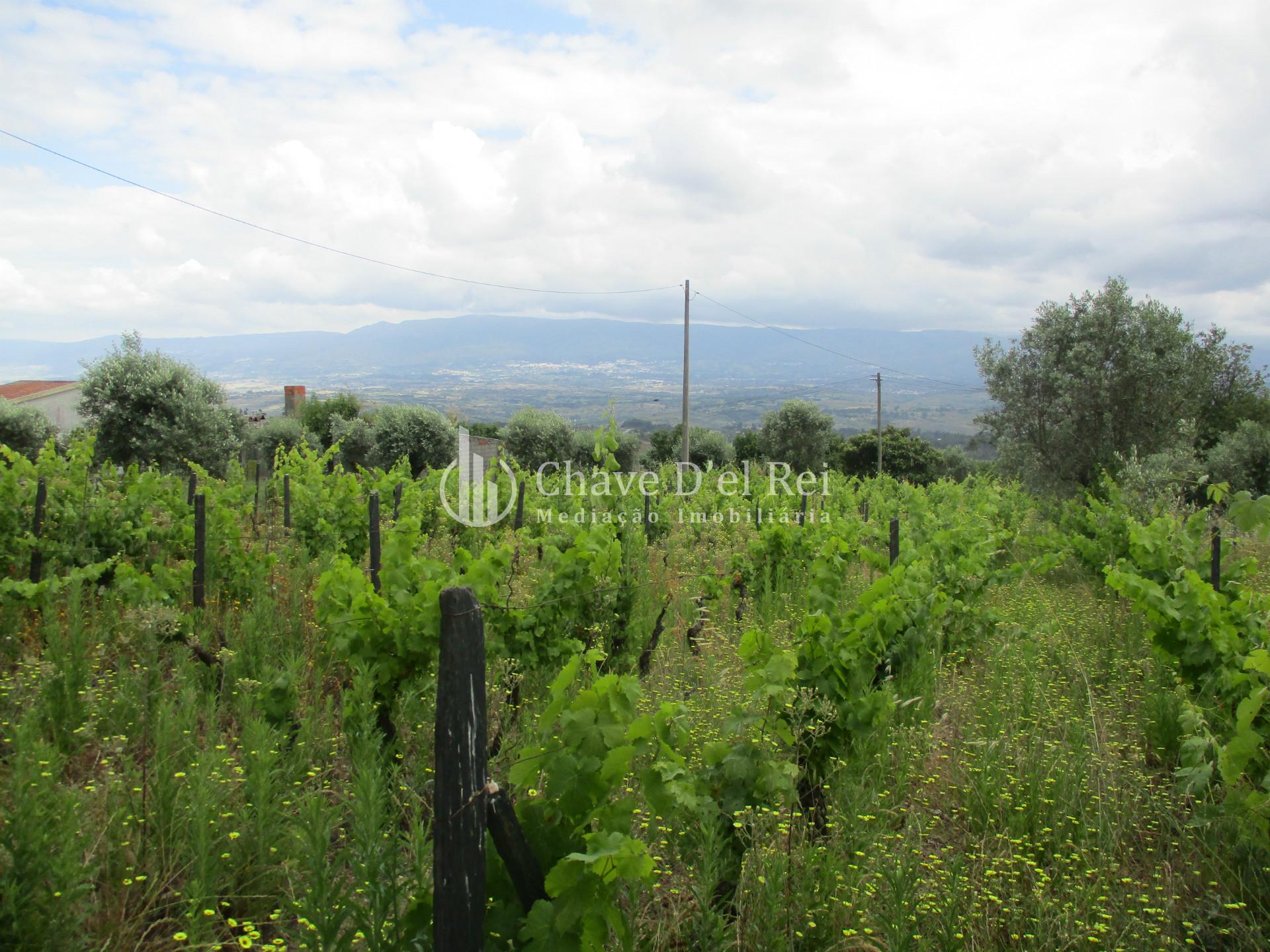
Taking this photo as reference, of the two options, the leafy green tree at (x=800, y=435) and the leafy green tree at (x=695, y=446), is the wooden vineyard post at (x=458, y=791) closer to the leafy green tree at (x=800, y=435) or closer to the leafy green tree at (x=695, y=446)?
the leafy green tree at (x=695, y=446)

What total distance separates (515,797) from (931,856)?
158 cm

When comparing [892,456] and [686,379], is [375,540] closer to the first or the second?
[686,379]

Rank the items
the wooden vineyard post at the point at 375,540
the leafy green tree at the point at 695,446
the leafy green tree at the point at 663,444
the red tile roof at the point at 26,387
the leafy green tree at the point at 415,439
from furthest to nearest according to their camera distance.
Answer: the red tile roof at the point at 26,387 < the leafy green tree at the point at 663,444 < the leafy green tree at the point at 695,446 < the leafy green tree at the point at 415,439 < the wooden vineyard post at the point at 375,540

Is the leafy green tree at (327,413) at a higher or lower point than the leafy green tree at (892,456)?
higher

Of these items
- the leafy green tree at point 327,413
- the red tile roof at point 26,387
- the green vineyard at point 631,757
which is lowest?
the green vineyard at point 631,757

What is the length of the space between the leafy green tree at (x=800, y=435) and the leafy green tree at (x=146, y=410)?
2819cm

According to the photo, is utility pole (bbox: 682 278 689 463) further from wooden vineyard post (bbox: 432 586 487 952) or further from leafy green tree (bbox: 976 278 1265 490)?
wooden vineyard post (bbox: 432 586 487 952)

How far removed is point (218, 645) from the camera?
4875mm

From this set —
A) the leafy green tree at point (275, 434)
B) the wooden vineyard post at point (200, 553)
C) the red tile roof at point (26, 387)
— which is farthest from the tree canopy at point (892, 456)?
the red tile roof at point (26, 387)

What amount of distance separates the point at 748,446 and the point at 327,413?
26.4m

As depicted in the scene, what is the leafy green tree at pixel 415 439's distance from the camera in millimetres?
35812

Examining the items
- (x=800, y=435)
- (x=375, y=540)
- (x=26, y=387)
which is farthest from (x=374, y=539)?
(x=26, y=387)

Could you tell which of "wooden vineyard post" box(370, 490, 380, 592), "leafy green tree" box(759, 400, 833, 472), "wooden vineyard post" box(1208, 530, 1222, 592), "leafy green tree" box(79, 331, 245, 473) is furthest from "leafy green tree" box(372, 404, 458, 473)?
"wooden vineyard post" box(1208, 530, 1222, 592)

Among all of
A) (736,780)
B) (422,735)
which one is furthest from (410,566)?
(736,780)
